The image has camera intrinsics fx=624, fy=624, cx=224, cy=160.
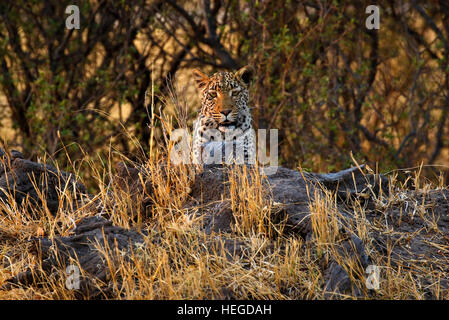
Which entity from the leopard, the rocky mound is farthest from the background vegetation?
the rocky mound

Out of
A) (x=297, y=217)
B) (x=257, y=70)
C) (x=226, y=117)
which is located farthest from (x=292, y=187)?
(x=257, y=70)

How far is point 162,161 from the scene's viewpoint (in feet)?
18.2

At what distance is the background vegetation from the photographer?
1113cm

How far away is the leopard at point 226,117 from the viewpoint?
252 inches

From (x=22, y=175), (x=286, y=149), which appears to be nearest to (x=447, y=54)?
(x=286, y=149)

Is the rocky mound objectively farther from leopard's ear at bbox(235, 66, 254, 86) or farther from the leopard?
leopard's ear at bbox(235, 66, 254, 86)

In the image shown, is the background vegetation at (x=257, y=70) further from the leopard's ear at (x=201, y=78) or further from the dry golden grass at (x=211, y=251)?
the dry golden grass at (x=211, y=251)

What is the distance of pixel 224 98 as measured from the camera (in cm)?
662

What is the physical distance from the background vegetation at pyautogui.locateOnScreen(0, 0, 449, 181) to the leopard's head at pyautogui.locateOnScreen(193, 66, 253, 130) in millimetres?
3751

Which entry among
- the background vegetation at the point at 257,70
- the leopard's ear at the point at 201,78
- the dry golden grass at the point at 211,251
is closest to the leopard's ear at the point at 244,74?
the leopard's ear at the point at 201,78

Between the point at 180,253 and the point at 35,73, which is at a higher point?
the point at 35,73
